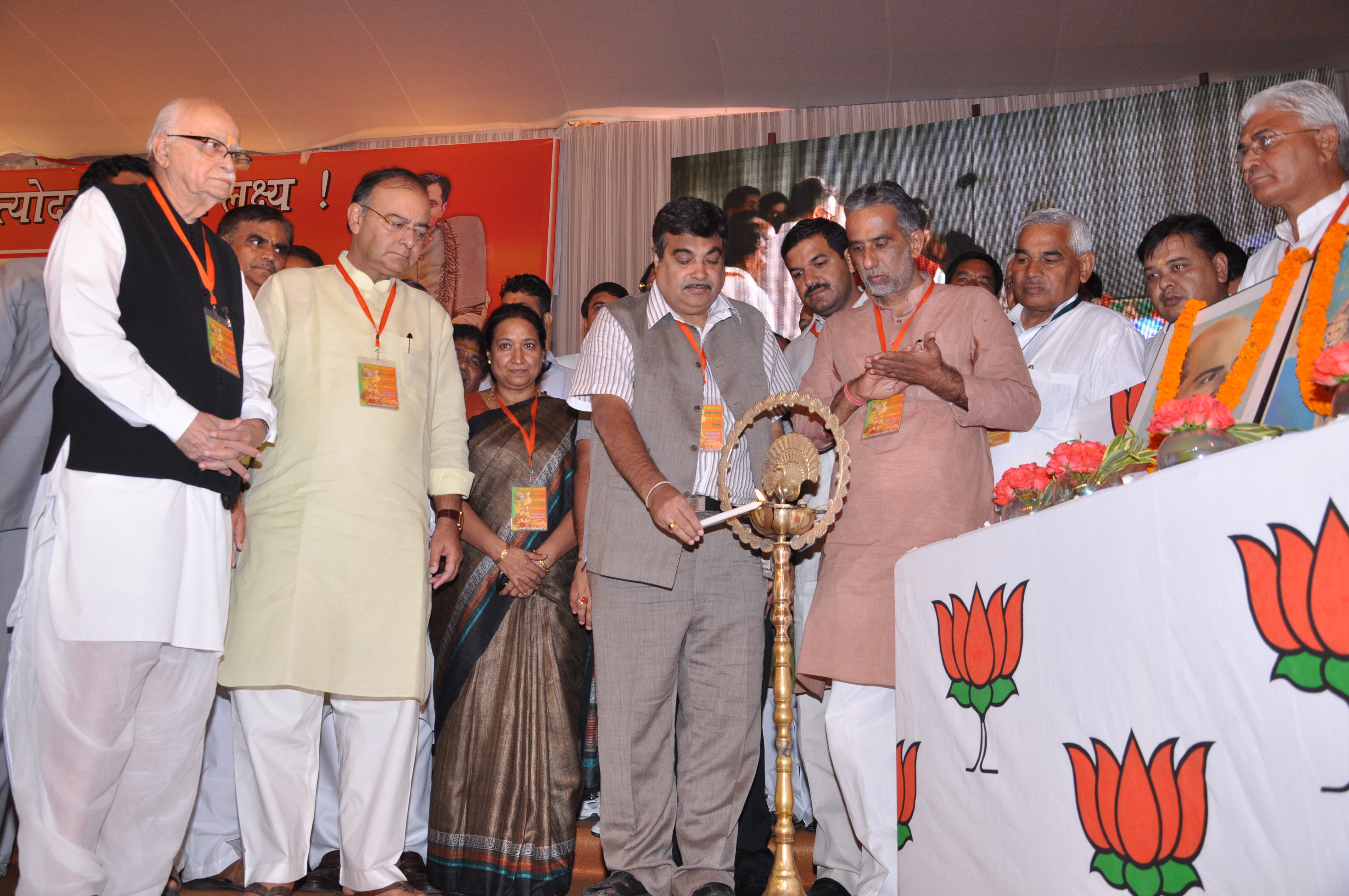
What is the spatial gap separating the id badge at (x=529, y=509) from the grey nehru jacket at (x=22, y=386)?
144 centimetres

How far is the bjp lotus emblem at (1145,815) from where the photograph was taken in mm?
1255

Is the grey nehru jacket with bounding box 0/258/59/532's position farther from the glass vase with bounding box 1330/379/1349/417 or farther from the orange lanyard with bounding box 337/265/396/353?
the glass vase with bounding box 1330/379/1349/417

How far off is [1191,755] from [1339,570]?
1.09 feet

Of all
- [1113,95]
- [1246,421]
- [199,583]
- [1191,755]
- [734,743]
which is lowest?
[734,743]

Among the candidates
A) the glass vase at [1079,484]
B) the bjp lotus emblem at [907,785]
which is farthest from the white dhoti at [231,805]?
the glass vase at [1079,484]

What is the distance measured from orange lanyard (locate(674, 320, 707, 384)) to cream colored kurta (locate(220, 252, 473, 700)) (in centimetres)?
79

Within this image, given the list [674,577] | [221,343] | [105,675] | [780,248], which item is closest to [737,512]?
[674,577]

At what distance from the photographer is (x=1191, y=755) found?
126 centimetres

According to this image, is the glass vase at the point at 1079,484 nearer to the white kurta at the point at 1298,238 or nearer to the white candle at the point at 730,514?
the white kurta at the point at 1298,238

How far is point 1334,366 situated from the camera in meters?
1.30

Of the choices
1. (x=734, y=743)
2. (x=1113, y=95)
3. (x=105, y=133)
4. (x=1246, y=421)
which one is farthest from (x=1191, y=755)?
(x=105, y=133)

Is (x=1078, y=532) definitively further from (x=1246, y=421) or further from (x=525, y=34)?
(x=525, y=34)

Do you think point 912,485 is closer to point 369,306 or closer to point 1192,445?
point 1192,445

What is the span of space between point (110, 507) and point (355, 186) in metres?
6.10
